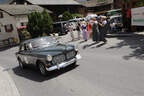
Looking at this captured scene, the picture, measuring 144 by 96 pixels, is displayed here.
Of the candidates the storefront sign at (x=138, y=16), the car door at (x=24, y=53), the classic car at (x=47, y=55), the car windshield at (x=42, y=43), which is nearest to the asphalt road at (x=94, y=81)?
the classic car at (x=47, y=55)

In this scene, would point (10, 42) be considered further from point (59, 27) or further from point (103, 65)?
point (103, 65)

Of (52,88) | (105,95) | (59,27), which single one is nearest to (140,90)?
(105,95)

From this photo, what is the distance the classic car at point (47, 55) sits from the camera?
6.21 meters

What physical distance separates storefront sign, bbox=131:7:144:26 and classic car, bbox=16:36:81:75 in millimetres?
8318

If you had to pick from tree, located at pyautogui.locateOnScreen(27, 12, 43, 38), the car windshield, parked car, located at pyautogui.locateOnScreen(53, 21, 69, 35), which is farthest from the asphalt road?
tree, located at pyautogui.locateOnScreen(27, 12, 43, 38)

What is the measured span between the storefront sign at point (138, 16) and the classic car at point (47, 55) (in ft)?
27.3

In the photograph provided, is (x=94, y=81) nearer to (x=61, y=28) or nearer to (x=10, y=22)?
(x=61, y=28)

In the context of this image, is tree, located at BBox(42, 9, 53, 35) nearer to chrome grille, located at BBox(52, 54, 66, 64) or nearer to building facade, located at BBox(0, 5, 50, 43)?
building facade, located at BBox(0, 5, 50, 43)

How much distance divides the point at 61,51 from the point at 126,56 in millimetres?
3238

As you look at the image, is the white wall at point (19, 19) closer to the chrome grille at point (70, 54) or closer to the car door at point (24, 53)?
the car door at point (24, 53)

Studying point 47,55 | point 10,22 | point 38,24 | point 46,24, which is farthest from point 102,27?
point 10,22

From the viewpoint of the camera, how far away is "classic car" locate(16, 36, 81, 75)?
6207 mm

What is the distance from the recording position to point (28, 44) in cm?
761

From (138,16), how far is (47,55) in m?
10.2
